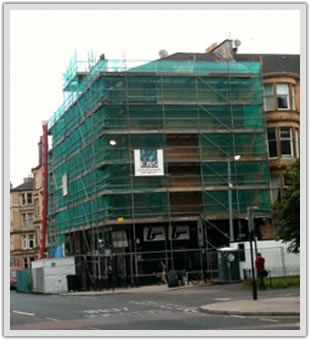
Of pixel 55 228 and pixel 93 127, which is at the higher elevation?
pixel 93 127

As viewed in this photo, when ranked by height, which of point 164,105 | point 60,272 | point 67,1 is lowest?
point 60,272

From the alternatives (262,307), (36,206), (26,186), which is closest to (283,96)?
(262,307)

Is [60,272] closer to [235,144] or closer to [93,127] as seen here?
[93,127]

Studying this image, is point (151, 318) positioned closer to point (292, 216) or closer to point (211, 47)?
point (292, 216)

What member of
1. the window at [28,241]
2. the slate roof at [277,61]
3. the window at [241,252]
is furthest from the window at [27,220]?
the window at [241,252]

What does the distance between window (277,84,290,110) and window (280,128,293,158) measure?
1774mm

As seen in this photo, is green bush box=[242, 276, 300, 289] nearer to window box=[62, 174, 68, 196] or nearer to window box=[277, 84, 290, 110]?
window box=[277, 84, 290, 110]

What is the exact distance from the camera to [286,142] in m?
52.5

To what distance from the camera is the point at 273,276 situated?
133 feet

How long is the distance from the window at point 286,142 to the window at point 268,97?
1801 millimetres

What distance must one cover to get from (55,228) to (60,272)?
14411 millimetres

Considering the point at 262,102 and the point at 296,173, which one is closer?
the point at 296,173

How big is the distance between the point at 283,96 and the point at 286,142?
3.47m

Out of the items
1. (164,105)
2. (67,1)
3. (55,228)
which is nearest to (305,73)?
(67,1)
